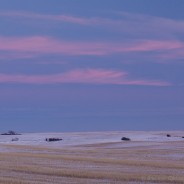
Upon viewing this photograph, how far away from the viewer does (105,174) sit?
36.7 meters

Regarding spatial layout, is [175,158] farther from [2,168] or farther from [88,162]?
[2,168]

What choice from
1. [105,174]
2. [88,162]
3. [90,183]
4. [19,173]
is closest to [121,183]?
[90,183]

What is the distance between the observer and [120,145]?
8531 centimetres

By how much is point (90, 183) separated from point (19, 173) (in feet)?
20.2

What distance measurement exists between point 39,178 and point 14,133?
113127mm

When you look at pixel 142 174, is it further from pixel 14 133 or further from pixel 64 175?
pixel 14 133

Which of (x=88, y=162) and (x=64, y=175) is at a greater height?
(x=88, y=162)

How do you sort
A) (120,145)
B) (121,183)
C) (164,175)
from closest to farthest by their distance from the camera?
(121,183) < (164,175) < (120,145)

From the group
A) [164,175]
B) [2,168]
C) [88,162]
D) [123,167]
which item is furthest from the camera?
[88,162]

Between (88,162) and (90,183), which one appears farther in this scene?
(88,162)

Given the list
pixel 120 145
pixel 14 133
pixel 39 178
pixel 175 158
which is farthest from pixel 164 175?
pixel 14 133

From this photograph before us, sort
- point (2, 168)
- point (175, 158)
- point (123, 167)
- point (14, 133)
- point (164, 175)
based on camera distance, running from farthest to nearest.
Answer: point (14, 133), point (175, 158), point (123, 167), point (2, 168), point (164, 175)

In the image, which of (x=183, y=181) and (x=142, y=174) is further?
(x=142, y=174)

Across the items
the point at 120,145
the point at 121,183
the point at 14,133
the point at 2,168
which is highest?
the point at 14,133
